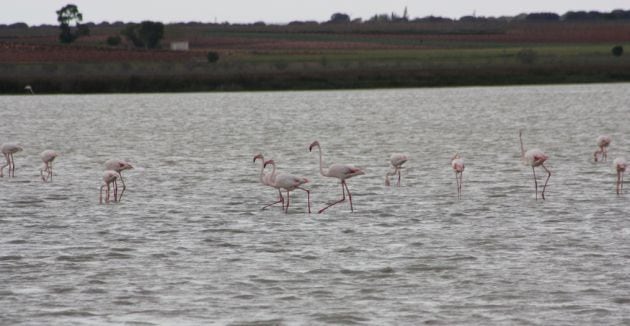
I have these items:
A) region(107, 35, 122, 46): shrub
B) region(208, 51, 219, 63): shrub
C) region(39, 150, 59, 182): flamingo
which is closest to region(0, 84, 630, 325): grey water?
region(39, 150, 59, 182): flamingo

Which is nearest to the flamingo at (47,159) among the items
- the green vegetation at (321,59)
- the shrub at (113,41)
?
the green vegetation at (321,59)

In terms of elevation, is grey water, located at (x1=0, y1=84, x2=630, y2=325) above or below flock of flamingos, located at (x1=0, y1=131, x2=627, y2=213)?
below

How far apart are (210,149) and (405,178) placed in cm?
1057

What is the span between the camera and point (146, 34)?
13538cm

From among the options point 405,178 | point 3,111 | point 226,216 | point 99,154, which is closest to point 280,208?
point 226,216

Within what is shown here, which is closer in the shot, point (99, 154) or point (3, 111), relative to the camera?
point (99, 154)

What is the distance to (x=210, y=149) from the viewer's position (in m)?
31.5

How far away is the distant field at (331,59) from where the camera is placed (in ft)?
246

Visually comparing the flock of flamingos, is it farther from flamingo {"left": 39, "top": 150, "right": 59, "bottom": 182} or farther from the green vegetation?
the green vegetation

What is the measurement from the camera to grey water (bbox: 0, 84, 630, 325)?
10.8m

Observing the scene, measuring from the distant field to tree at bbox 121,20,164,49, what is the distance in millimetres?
3615

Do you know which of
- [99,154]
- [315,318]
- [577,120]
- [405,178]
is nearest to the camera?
[315,318]

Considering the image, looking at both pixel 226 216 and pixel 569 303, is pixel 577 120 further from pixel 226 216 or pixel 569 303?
pixel 569 303

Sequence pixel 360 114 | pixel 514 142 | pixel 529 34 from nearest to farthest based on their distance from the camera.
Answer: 1. pixel 514 142
2. pixel 360 114
3. pixel 529 34
